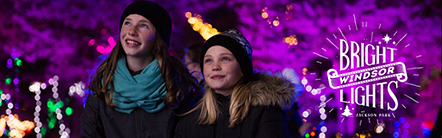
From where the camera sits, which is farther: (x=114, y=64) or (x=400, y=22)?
(x=400, y=22)

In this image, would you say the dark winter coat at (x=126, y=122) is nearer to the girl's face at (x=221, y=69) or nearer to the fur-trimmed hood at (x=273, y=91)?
the girl's face at (x=221, y=69)

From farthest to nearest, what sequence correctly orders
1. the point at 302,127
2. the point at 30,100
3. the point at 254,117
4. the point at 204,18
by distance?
the point at 204,18 → the point at 30,100 → the point at 302,127 → the point at 254,117

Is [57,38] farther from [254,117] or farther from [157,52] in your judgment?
[254,117]

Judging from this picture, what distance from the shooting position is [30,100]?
6426 mm

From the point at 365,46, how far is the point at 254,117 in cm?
524

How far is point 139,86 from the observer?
2.04 metres

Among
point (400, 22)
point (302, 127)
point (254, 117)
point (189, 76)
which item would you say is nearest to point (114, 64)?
point (189, 76)

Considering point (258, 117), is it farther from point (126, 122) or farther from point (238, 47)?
point (126, 122)

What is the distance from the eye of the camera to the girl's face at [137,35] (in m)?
2.00

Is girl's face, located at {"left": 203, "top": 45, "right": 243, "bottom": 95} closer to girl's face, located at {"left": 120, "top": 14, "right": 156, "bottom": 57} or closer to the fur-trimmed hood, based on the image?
the fur-trimmed hood

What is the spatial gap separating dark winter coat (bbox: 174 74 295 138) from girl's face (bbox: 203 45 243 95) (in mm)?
78

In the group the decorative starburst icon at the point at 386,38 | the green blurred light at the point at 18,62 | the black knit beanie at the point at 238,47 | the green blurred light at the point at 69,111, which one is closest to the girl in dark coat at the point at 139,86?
the black knit beanie at the point at 238,47

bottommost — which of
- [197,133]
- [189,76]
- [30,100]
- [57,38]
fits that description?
[197,133]

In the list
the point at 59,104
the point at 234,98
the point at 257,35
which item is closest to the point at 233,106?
the point at 234,98
